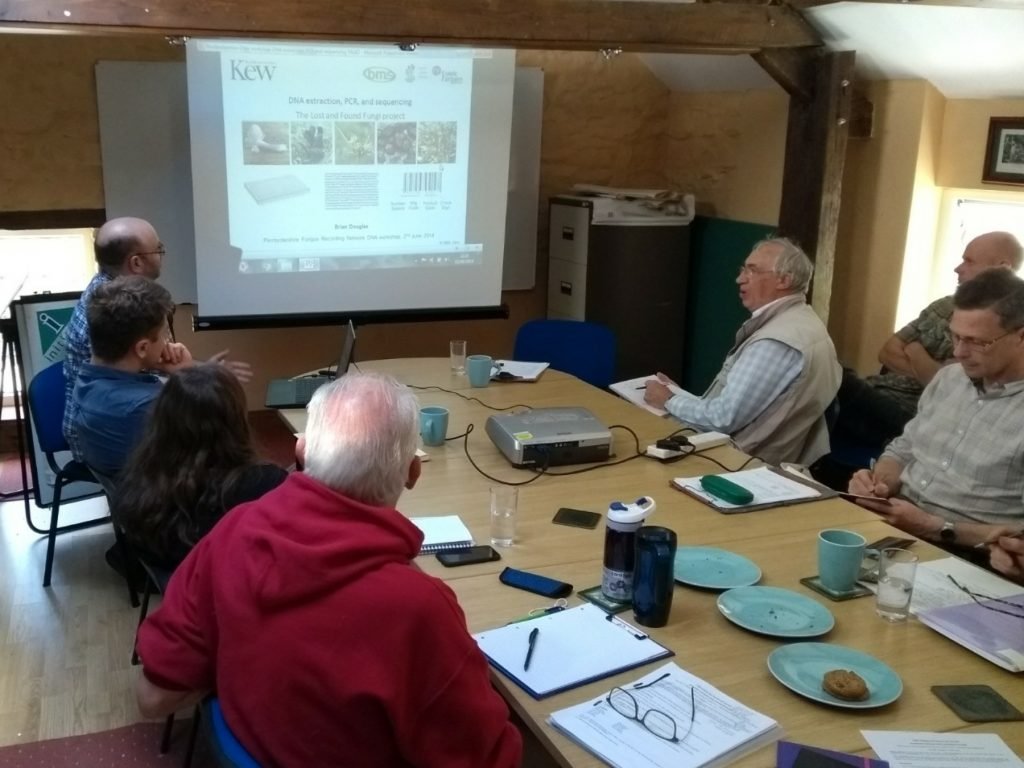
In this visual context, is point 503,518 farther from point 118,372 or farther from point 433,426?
point 118,372

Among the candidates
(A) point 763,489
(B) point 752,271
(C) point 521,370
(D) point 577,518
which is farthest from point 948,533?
(C) point 521,370

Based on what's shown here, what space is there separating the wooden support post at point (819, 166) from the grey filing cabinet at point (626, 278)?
73cm

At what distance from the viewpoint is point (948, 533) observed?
226 centimetres

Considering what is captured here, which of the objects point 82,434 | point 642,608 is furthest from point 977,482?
point 82,434

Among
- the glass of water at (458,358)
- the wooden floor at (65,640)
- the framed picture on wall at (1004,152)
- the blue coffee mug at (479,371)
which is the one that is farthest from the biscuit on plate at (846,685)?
the framed picture on wall at (1004,152)

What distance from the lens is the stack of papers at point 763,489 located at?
2236 millimetres

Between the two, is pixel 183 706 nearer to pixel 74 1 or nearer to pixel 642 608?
pixel 642 608

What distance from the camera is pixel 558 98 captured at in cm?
521

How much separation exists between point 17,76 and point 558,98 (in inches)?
107

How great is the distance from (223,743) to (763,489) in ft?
4.92

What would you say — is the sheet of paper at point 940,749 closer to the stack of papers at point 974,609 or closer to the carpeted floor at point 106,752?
the stack of papers at point 974,609

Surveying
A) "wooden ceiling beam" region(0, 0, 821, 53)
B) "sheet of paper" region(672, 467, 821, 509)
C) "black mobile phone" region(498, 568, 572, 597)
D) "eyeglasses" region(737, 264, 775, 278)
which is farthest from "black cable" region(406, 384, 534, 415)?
"wooden ceiling beam" region(0, 0, 821, 53)

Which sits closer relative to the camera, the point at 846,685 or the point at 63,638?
the point at 846,685

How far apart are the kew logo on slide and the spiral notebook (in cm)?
287
